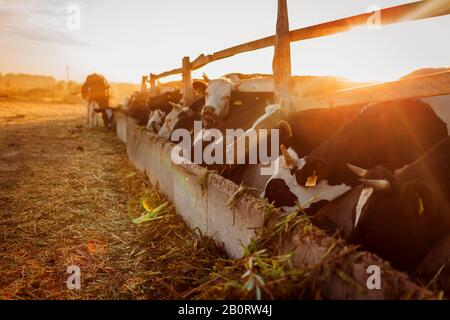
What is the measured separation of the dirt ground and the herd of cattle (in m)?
1.00

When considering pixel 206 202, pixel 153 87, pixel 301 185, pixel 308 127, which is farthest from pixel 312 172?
pixel 153 87

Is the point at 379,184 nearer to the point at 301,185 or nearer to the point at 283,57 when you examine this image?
the point at 301,185

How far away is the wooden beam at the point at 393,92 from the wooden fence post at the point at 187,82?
4.57 meters

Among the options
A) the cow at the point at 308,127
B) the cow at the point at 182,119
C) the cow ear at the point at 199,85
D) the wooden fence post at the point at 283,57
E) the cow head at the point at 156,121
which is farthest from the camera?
the cow head at the point at 156,121

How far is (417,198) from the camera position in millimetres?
2408

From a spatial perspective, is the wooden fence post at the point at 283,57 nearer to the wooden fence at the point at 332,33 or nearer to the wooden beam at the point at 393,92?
the wooden fence at the point at 332,33

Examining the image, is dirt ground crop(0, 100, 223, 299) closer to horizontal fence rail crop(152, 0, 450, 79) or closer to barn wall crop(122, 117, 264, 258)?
barn wall crop(122, 117, 264, 258)

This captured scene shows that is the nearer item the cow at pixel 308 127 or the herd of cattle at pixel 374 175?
the herd of cattle at pixel 374 175

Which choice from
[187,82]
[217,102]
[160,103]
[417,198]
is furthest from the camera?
[160,103]

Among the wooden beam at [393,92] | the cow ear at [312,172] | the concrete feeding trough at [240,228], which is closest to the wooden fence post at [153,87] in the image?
the concrete feeding trough at [240,228]

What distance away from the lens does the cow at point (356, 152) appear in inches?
129

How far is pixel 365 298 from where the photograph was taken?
181cm

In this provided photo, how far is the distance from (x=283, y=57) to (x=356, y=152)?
159cm

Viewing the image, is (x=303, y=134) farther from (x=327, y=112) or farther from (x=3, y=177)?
(x=3, y=177)
